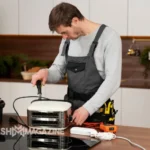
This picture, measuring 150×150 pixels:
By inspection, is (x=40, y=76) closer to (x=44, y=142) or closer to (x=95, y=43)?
(x=95, y=43)

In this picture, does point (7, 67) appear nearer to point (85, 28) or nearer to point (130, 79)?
point (130, 79)

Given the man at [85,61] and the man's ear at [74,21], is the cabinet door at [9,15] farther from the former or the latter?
the man's ear at [74,21]

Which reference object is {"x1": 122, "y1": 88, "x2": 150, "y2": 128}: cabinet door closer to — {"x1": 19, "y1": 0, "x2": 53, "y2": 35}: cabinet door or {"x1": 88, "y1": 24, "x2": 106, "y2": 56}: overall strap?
{"x1": 19, "y1": 0, "x2": 53, "y2": 35}: cabinet door

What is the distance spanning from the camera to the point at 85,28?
6.54 feet

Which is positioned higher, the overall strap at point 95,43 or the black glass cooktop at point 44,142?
the overall strap at point 95,43

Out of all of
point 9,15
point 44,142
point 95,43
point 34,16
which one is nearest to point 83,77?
point 95,43

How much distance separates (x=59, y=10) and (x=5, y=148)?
75cm

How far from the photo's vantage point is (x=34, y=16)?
12.9 ft

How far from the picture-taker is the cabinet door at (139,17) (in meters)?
3.52

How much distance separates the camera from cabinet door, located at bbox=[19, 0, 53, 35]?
3887mm

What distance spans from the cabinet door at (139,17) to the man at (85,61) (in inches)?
62.9

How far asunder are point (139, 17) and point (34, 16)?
1.17 meters

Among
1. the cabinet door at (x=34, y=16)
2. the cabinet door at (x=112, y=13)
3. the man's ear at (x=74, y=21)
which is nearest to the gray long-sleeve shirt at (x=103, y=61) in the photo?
the man's ear at (x=74, y=21)

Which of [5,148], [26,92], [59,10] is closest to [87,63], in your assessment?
[59,10]
